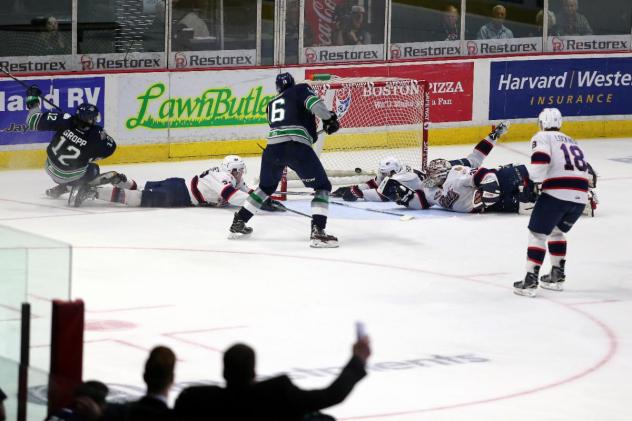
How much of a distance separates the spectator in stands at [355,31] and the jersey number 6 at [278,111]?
5615mm

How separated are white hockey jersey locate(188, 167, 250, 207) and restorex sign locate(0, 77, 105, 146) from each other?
2331mm

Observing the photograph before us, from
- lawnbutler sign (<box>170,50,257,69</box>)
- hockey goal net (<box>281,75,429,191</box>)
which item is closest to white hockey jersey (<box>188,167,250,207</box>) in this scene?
hockey goal net (<box>281,75,429,191</box>)

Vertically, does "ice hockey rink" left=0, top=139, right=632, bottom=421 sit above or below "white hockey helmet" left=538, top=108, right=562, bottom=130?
below

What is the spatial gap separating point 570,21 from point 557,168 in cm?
941

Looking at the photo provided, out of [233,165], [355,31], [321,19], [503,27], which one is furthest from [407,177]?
[503,27]

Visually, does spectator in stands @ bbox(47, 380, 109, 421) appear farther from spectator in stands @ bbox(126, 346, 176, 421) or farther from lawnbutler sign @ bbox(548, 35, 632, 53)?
lawnbutler sign @ bbox(548, 35, 632, 53)

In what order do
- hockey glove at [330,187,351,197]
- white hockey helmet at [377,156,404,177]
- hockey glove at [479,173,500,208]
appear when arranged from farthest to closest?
hockey glove at [330,187,351,197], white hockey helmet at [377,156,404,177], hockey glove at [479,173,500,208]

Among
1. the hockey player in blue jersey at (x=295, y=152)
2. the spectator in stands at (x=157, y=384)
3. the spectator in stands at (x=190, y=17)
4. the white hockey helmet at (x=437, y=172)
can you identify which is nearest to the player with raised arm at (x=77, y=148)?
the hockey player in blue jersey at (x=295, y=152)

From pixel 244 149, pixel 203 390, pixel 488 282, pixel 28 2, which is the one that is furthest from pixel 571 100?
pixel 203 390

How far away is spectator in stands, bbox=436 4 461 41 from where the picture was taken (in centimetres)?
1809

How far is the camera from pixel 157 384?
16.1 feet

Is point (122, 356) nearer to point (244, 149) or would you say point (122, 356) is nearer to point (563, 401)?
point (563, 401)

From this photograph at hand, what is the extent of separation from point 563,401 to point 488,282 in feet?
10.2

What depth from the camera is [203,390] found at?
5.09 meters
